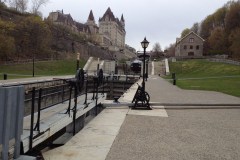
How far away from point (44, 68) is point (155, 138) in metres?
59.1

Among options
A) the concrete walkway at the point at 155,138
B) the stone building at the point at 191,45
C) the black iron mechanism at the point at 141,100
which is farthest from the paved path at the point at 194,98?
the stone building at the point at 191,45

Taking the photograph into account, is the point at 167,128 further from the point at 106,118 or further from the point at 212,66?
the point at 212,66

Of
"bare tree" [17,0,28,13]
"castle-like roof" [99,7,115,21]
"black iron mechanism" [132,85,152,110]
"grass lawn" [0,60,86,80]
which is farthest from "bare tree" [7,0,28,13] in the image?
"black iron mechanism" [132,85,152,110]

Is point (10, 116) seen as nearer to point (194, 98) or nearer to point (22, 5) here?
point (194, 98)

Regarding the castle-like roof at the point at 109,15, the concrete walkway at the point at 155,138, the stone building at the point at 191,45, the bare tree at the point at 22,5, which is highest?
the castle-like roof at the point at 109,15

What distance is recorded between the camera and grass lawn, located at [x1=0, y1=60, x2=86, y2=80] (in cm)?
5679

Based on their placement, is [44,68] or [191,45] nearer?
[44,68]

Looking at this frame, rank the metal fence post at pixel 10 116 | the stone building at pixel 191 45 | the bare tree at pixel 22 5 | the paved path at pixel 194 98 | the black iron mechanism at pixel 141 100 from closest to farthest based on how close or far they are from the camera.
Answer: the metal fence post at pixel 10 116
the black iron mechanism at pixel 141 100
the paved path at pixel 194 98
the stone building at pixel 191 45
the bare tree at pixel 22 5

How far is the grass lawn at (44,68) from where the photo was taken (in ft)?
186

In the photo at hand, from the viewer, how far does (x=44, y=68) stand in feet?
215

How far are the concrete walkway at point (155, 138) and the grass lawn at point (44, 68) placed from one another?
1737 inches

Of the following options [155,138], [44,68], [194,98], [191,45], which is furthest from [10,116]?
[191,45]

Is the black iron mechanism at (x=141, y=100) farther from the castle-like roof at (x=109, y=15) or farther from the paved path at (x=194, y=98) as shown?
the castle-like roof at (x=109, y=15)

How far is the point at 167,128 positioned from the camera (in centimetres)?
1006
